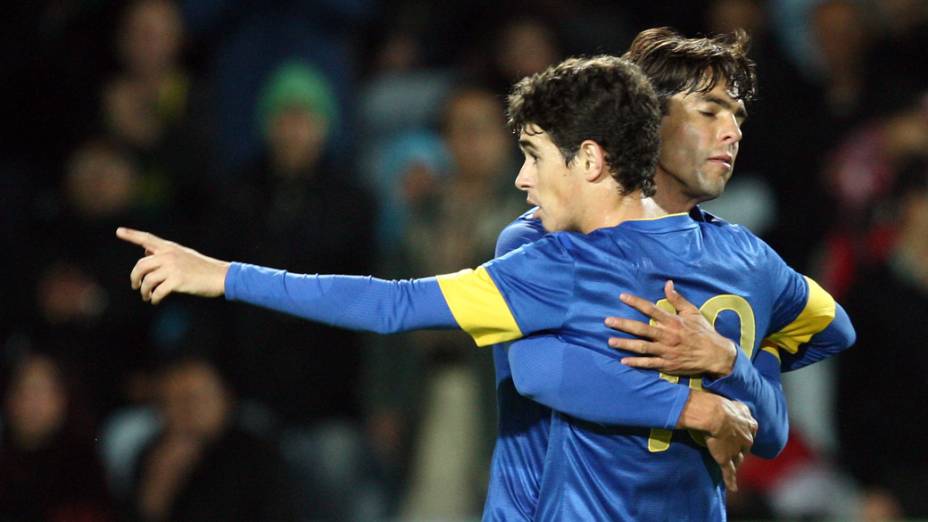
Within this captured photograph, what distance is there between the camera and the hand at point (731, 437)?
2.76 m

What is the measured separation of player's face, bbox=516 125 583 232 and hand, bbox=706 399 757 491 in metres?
0.46

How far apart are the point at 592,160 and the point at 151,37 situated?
191 inches

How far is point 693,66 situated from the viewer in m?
3.04

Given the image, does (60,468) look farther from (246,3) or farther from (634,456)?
(634,456)

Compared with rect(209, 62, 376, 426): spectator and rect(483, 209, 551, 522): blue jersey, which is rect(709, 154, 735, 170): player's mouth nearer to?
rect(483, 209, 551, 522): blue jersey

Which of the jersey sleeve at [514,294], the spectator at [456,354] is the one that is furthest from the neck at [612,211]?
the spectator at [456,354]

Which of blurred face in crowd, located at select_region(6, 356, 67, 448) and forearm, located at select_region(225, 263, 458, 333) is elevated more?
forearm, located at select_region(225, 263, 458, 333)

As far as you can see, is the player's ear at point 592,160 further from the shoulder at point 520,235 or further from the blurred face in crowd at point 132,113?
the blurred face in crowd at point 132,113

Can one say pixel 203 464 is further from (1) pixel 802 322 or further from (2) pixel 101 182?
(1) pixel 802 322

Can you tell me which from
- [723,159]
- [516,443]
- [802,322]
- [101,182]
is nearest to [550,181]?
[723,159]

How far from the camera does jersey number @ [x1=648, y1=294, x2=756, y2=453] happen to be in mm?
2781

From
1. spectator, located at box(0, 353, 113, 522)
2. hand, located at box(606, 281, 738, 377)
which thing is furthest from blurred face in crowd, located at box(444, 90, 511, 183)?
hand, located at box(606, 281, 738, 377)

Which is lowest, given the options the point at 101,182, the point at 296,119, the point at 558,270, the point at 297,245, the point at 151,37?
the point at 558,270

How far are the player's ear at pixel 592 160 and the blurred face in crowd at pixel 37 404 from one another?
3955 mm
